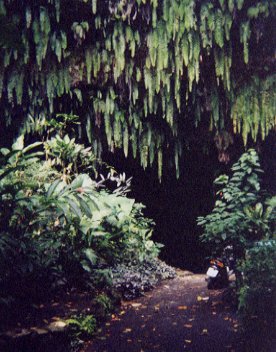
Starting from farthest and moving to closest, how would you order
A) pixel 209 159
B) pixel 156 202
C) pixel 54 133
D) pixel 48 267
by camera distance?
pixel 156 202
pixel 209 159
pixel 54 133
pixel 48 267

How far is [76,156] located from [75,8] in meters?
1.79

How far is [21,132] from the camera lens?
5.06m

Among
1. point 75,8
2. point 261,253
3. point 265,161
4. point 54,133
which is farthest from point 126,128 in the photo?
point 261,253

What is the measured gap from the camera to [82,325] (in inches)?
122

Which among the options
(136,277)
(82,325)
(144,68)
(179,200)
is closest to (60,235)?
(82,325)

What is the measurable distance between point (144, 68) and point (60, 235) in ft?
7.18

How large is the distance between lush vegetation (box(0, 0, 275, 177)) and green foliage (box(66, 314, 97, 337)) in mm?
2473

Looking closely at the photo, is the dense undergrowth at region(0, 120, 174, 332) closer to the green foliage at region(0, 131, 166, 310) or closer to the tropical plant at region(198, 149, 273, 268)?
the green foliage at region(0, 131, 166, 310)

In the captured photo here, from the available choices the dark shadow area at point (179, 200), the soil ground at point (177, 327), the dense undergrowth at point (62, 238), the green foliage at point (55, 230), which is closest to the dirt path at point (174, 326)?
the soil ground at point (177, 327)

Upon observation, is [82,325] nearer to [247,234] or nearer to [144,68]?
[247,234]

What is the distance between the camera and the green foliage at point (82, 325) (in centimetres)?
303

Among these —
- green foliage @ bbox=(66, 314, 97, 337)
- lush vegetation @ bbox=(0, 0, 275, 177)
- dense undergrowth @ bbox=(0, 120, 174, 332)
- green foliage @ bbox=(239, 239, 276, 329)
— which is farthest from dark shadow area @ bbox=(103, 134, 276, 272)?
green foliage @ bbox=(239, 239, 276, 329)

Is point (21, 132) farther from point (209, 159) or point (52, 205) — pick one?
point (209, 159)

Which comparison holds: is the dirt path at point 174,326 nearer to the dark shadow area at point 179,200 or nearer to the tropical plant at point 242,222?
the tropical plant at point 242,222
